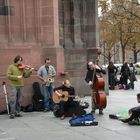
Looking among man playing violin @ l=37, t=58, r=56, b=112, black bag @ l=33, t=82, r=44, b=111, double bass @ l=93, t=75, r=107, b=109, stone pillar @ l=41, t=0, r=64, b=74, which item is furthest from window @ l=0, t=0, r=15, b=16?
double bass @ l=93, t=75, r=107, b=109

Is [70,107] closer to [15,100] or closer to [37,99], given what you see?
[15,100]

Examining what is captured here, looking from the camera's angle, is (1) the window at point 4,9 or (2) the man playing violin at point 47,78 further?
(1) the window at point 4,9

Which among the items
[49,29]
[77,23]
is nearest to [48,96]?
[49,29]

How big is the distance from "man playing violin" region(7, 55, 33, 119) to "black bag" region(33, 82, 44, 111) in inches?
39.1

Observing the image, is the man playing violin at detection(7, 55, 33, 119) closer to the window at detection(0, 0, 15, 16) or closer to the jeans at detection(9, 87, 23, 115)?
the jeans at detection(9, 87, 23, 115)

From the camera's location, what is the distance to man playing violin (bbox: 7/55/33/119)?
14.1 meters

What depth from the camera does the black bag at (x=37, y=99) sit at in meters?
15.3

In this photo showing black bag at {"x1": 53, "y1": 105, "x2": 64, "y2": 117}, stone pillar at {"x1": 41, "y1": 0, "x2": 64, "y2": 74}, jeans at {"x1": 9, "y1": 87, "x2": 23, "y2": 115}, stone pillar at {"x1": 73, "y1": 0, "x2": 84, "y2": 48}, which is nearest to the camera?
black bag at {"x1": 53, "y1": 105, "x2": 64, "y2": 117}

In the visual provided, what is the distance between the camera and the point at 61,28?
2095cm

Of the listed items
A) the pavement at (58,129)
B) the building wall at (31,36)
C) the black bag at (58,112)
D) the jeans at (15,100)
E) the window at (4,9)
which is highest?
the window at (4,9)

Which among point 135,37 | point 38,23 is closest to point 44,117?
point 38,23

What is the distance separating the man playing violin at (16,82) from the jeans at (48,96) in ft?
3.35

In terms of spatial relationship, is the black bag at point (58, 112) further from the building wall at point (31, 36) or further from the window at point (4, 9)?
the window at point (4, 9)

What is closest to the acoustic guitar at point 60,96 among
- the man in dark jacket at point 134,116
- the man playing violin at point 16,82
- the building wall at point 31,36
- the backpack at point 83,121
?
the man playing violin at point 16,82
